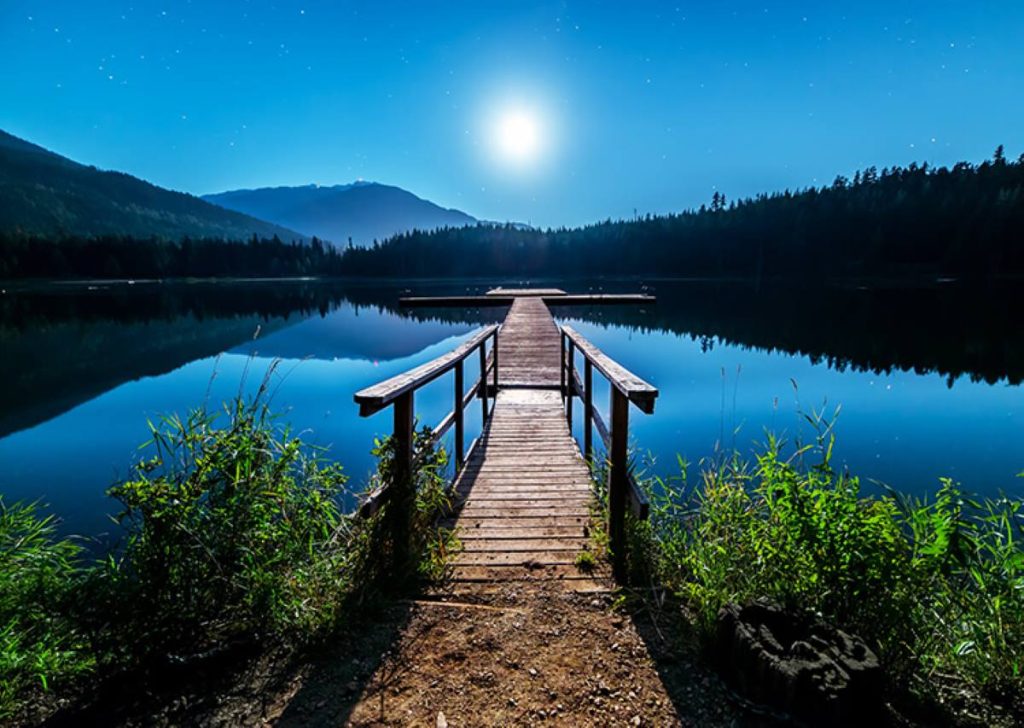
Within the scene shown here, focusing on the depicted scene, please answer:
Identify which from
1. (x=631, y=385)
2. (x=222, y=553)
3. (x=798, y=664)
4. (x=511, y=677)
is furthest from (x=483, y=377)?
(x=798, y=664)

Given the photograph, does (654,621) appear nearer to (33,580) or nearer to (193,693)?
(193,693)

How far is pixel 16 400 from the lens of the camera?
570 inches

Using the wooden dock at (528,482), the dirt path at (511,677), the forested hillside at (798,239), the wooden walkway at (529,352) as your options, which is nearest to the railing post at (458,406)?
the wooden dock at (528,482)

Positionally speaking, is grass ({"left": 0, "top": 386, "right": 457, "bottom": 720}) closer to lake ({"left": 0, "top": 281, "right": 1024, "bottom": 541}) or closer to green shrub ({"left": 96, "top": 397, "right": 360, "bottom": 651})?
green shrub ({"left": 96, "top": 397, "right": 360, "bottom": 651})

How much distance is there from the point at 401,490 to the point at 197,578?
1161 millimetres

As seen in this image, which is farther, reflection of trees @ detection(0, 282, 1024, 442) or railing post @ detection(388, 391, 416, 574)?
reflection of trees @ detection(0, 282, 1024, 442)

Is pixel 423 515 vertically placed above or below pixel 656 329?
above

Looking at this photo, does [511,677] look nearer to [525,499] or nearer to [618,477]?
[618,477]

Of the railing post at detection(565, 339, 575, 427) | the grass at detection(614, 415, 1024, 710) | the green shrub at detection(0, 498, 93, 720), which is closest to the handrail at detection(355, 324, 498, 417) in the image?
the green shrub at detection(0, 498, 93, 720)

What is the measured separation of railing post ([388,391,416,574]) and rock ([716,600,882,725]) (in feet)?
6.25

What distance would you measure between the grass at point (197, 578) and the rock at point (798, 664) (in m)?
1.91

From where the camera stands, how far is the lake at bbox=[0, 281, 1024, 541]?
353 inches

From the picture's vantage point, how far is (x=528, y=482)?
518 centimetres

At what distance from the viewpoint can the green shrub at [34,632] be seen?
7.83ft
